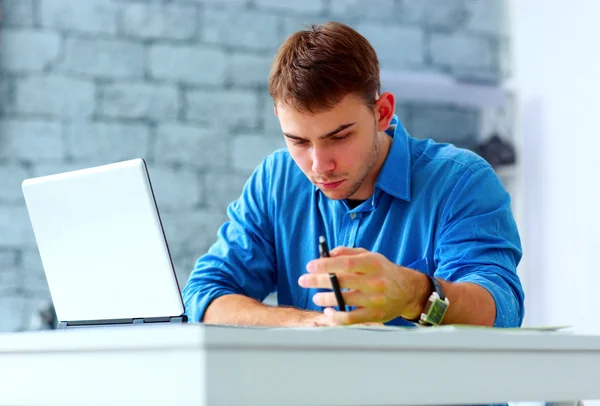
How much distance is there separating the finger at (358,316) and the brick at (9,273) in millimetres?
2054

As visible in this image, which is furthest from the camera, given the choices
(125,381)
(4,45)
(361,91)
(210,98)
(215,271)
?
(210,98)

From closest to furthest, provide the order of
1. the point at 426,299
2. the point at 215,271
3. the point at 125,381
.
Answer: the point at 125,381, the point at 426,299, the point at 215,271

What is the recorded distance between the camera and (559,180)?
3168mm

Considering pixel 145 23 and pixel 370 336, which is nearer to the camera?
pixel 370 336

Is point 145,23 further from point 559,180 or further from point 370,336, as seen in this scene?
point 370,336

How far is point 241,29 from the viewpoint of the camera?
10.3ft

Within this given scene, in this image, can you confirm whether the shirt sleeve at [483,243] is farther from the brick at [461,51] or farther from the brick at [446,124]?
the brick at [461,51]

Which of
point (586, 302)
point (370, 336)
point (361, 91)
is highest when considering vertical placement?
point (361, 91)

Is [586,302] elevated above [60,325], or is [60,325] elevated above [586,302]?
[60,325]

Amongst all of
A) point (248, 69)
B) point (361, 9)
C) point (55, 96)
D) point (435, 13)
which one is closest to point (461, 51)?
point (435, 13)

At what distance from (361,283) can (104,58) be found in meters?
2.19

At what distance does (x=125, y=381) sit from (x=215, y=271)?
3.25ft

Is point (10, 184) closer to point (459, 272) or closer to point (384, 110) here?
point (384, 110)

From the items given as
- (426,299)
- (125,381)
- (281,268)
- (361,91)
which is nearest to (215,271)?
(281,268)
